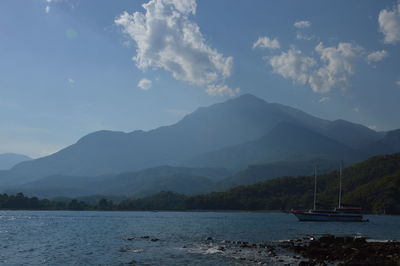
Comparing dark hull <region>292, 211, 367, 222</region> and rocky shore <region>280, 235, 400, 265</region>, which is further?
dark hull <region>292, 211, 367, 222</region>

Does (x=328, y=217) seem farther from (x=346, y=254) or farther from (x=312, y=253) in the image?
(x=346, y=254)

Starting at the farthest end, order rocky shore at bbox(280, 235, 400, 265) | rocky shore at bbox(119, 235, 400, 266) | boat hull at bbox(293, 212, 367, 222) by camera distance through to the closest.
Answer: boat hull at bbox(293, 212, 367, 222), rocky shore at bbox(119, 235, 400, 266), rocky shore at bbox(280, 235, 400, 265)

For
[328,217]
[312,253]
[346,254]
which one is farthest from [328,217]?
[346,254]

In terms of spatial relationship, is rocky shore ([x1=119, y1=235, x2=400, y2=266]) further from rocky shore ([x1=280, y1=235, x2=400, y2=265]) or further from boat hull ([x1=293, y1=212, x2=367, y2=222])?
boat hull ([x1=293, y1=212, x2=367, y2=222])

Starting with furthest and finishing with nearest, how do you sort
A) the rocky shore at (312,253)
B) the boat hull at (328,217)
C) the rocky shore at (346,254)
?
the boat hull at (328,217) < the rocky shore at (312,253) < the rocky shore at (346,254)

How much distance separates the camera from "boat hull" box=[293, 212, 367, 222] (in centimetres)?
13750

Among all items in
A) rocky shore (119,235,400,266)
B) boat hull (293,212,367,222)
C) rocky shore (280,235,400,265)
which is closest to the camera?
rocky shore (280,235,400,265)

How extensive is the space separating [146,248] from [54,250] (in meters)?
13.2

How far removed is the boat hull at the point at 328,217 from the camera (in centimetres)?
Answer: 13750

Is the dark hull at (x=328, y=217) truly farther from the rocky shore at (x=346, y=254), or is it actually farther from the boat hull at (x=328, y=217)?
the rocky shore at (x=346, y=254)

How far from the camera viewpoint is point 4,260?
48531 mm

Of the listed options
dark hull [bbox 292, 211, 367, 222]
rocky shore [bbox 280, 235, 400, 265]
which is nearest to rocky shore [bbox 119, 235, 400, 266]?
rocky shore [bbox 280, 235, 400, 265]

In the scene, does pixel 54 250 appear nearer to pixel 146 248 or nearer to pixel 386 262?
pixel 146 248

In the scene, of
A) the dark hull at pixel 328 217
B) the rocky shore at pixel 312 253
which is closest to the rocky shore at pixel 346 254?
the rocky shore at pixel 312 253
